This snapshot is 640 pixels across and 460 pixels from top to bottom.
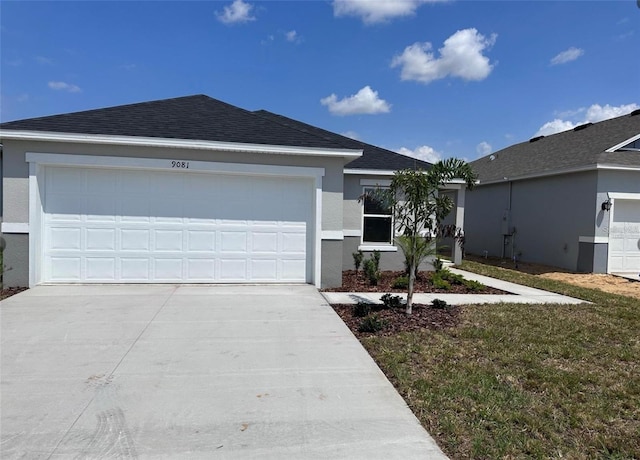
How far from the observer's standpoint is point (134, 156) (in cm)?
830

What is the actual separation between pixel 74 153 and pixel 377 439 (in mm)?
7964

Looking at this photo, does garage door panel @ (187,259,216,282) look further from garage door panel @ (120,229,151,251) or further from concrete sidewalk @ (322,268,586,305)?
concrete sidewalk @ (322,268,586,305)

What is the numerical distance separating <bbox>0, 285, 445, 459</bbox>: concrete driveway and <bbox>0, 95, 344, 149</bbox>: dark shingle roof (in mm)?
3562

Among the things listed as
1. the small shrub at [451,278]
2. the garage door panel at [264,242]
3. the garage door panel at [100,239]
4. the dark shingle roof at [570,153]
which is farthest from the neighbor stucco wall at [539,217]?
the garage door panel at [100,239]

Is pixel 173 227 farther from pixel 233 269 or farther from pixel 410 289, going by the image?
pixel 410 289

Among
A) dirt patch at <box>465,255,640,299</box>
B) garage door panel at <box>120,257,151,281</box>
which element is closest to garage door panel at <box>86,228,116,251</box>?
garage door panel at <box>120,257,151,281</box>

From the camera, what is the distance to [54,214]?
8.29 m

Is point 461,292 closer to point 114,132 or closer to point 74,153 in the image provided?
point 114,132

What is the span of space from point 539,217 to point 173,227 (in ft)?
43.9

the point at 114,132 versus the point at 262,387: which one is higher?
the point at 114,132

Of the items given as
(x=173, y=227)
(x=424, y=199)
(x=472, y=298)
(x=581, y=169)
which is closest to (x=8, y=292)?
(x=173, y=227)

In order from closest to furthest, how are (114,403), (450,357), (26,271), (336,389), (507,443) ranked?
(507,443)
(114,403)
(336,389)
(450,357)
(26,271)

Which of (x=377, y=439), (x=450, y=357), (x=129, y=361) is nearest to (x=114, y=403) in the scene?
(x=129, y=361)

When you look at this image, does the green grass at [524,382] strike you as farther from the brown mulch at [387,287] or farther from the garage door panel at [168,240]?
the garage door panel at [168,240]
